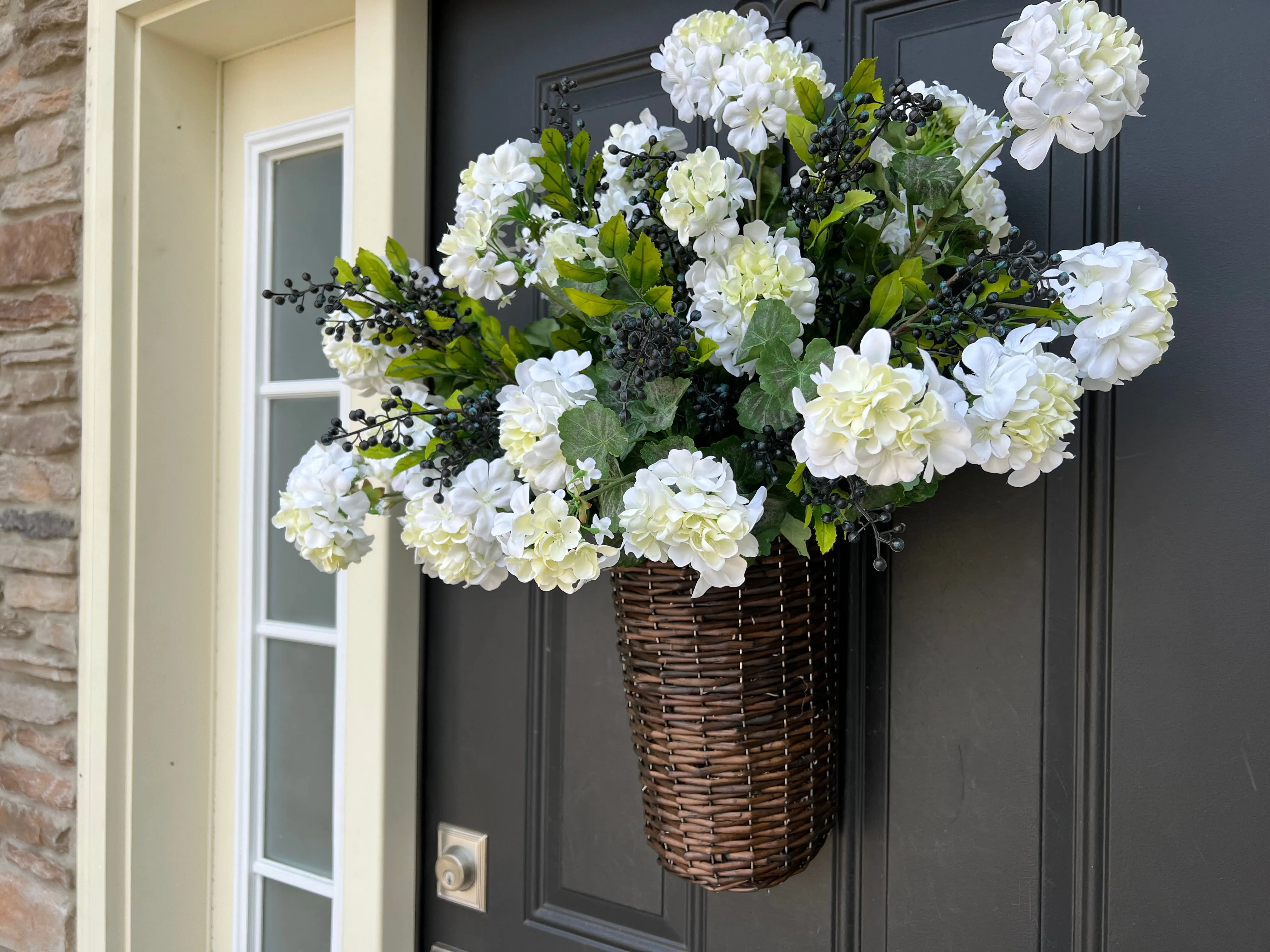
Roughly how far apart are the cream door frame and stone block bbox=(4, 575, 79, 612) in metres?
0.08

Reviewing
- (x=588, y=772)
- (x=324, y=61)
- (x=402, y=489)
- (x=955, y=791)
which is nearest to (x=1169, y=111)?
(x=955, y=791)

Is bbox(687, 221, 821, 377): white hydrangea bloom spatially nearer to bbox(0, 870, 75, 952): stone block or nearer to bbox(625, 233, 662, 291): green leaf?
bbox(625, 233, 662, 291): green leaf

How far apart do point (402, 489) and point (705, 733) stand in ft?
1.26

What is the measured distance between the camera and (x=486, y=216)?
902 mm

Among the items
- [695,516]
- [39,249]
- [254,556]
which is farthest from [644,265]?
[39,249]

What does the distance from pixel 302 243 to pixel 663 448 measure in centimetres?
107

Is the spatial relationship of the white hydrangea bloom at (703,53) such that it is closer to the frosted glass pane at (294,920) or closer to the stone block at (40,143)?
the stone block at (40,143)

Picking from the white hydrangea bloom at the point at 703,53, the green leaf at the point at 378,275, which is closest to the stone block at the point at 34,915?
the green leaf at the point at 378,275

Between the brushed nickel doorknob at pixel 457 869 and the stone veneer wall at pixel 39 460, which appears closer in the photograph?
the brushed nickel doorknob at pixel 457 869

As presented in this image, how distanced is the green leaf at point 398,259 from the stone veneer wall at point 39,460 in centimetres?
87

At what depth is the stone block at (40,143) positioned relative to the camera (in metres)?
1.59

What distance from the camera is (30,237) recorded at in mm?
1618

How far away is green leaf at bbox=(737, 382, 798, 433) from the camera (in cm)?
75

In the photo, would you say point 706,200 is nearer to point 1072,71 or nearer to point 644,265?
point 644,265
